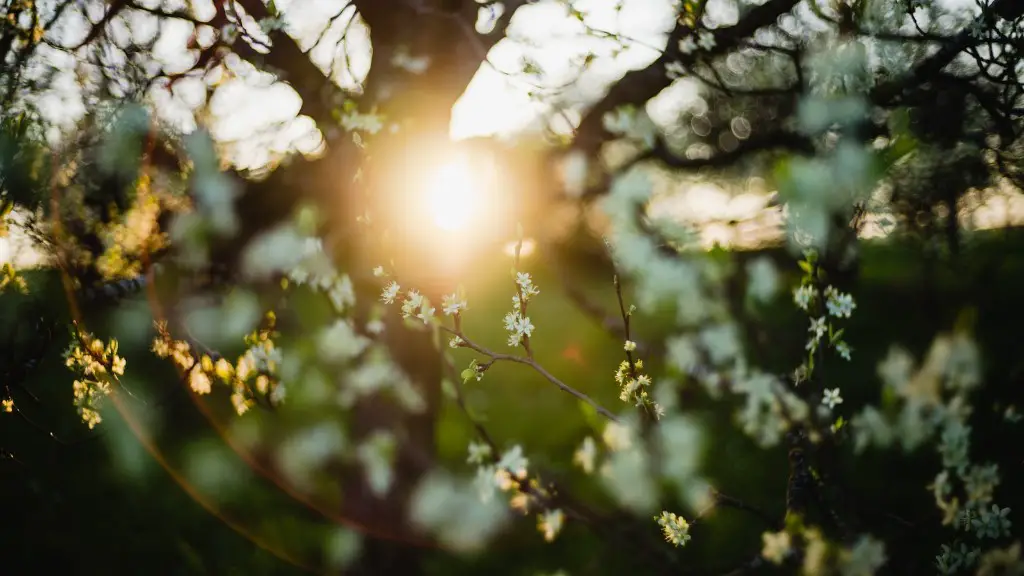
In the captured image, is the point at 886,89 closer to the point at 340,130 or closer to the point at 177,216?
the point at 340,130

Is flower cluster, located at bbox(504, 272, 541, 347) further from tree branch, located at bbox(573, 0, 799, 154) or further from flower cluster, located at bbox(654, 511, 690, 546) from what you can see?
tree branch, located at bbox(573, 0, 799, 154)

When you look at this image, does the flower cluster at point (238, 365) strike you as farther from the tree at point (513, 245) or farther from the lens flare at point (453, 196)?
the lens flare at point (453, 196)

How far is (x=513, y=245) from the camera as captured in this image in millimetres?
2824

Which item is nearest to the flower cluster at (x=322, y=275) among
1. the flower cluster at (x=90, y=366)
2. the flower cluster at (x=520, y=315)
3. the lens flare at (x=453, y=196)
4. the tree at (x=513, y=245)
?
the tree at (x=513, y=245)

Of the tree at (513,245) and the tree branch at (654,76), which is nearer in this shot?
the tree at (513,245)

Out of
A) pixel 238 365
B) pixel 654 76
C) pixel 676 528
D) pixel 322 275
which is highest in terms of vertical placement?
pixel 654 76

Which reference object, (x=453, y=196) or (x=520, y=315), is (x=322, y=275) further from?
(x=520, y=315)

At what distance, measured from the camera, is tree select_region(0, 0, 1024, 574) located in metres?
2.38

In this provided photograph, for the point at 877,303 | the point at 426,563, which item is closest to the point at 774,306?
the point at 877,303

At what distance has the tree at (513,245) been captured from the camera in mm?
2385

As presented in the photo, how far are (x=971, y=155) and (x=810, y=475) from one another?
5.72ft

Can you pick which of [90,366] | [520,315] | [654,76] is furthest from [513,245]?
[90,366]

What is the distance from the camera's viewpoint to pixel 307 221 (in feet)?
11.2

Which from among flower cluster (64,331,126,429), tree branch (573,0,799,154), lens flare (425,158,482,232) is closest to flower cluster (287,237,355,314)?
lens flare (425,158,482,232)
